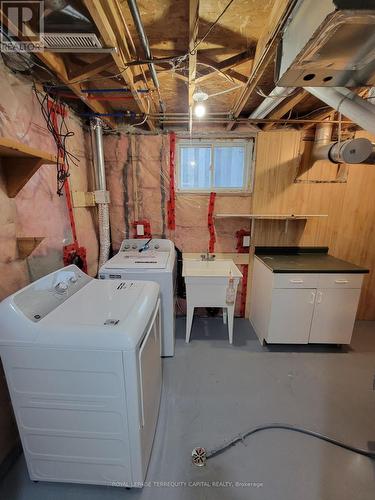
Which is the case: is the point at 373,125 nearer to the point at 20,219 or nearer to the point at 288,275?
the point at 288,275

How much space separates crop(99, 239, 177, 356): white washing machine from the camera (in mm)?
1926

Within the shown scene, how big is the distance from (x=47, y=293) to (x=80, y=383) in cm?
54

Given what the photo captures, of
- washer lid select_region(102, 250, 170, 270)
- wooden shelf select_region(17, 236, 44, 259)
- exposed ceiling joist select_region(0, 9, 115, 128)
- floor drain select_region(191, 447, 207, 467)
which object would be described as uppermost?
exposed ceiling joist select_region(0, 9, 115, 128)

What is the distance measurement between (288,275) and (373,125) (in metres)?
1.30

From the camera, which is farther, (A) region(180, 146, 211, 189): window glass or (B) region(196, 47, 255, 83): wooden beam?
(A) region(180, 146, 211, 189): window glass

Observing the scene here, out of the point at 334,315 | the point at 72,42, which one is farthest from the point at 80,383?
the point at 334,315

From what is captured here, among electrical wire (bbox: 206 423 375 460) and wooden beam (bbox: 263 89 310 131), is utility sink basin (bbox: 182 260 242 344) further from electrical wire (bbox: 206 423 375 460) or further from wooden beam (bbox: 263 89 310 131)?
wooden beam (bbox: 263 89 310 131)

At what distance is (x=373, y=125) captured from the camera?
133 centimetres

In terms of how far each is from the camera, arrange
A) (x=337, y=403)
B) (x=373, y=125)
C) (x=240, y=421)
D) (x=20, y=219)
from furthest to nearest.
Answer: (x=337, y=403) < (x=240, y=421) < (x=20, y=219) < (x=373, y=125)

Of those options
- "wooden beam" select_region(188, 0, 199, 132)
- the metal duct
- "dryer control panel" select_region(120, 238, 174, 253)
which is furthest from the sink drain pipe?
the metal duct

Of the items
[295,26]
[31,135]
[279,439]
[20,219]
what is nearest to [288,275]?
[279,439]

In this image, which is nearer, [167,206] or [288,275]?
[288,275]

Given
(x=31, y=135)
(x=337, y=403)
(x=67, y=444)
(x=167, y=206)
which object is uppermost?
(x=31, y=135)

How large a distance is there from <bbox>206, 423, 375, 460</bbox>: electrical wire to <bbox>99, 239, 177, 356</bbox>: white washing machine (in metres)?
0.91
